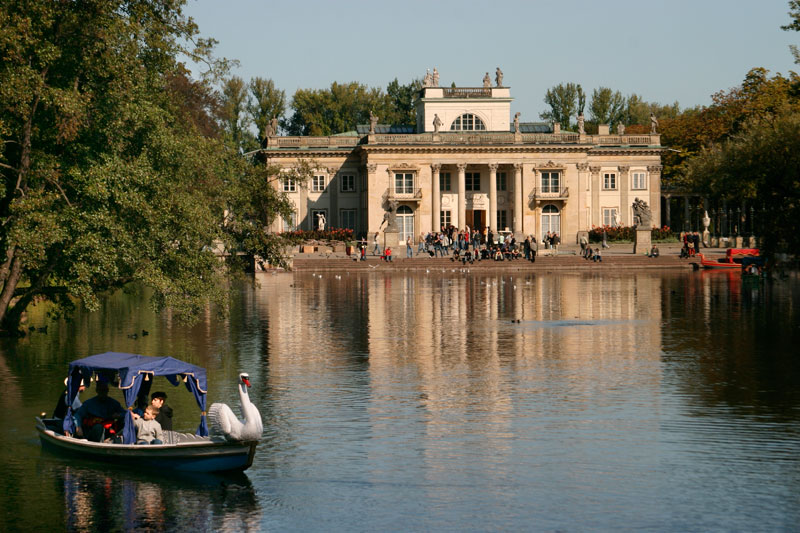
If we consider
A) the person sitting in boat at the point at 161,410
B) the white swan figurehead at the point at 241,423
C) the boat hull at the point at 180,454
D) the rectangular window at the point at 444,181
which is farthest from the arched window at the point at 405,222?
the white swan figurehead at the point at 241,423

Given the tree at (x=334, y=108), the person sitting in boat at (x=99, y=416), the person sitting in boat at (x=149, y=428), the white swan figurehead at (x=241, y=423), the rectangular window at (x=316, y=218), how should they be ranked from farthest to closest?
the tree at (x=334, y=108) → the rectangular window at (x=316, y=218) → the person sitting in boat at (x=99, y=416) → the person sitting in boat at (x=149, y=428) → the white swan figurehead at (x=241, y=423)

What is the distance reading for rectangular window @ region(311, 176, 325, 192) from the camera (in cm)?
11062

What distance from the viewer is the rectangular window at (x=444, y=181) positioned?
110244 mm

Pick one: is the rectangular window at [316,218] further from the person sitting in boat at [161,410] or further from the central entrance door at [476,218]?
the person sitting in boat at [161,410]

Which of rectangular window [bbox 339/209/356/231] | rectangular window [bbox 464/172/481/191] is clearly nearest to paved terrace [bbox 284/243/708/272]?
rectangular window [bbox 464/172/481/191]

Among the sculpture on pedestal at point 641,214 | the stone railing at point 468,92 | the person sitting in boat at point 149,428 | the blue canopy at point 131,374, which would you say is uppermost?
the stone railing at point 468,92

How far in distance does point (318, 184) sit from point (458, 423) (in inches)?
3539

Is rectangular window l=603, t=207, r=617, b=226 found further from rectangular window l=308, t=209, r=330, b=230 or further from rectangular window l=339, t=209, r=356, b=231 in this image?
rectangular window l=308, t=209, r=330, b=230

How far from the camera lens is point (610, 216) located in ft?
369

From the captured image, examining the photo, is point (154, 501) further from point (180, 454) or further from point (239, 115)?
point (239, 115)

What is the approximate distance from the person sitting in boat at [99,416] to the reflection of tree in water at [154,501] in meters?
0.71

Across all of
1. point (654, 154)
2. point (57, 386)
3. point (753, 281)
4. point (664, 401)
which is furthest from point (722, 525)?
point (654, 154)

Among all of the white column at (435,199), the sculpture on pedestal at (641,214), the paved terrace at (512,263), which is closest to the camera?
the paved terrace at (512,263)

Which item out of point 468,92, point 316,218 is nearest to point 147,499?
point 316,218
